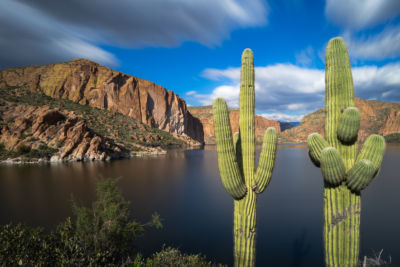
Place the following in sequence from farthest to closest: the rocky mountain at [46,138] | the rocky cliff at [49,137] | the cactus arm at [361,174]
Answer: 1. the rocky cliff at [49,137]
2. the rocky mountain at [46,138]
3. the cactus arm at [361,174]

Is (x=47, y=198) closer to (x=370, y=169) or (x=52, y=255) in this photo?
(x=52, y=255)

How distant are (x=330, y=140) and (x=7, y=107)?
60615mm

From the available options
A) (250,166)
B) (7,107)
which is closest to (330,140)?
(250,166)

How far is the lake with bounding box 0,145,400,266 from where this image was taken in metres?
8.78

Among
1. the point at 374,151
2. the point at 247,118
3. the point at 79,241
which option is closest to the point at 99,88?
the point at 79,241

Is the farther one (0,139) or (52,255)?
(0,139)

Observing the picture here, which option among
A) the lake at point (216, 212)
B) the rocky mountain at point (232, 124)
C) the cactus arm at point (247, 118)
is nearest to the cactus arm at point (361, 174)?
the cactus arm at point (247, 118)

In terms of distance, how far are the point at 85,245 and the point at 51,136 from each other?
41.9m

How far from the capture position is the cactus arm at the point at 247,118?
208 inches

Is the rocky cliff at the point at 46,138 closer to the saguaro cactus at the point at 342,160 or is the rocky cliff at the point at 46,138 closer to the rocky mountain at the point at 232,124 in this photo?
the saguaro cactus at the point at 342,160

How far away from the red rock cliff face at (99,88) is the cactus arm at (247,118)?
274 ft

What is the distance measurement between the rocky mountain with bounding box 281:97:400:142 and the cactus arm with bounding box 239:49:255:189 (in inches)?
5359

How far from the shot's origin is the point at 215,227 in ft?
35.1

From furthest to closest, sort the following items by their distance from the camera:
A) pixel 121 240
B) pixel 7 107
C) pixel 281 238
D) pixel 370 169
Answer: pixel 7 107 → pixel 281 238 → pixel 121 240 → pixel 370 169
